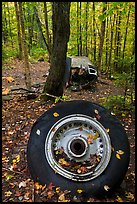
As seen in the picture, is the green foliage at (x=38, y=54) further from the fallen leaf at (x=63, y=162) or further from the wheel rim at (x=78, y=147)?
the fallen leaf at (x=63, y=162)

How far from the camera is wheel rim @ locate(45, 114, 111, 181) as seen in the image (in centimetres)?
361

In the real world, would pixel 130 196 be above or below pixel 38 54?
below

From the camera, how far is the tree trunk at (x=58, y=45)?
22.4 feet

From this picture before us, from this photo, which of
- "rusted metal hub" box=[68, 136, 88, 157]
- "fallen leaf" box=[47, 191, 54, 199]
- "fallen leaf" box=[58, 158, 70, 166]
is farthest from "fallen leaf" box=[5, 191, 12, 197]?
"rusted metal hub" box=[68, 136, 88, 157]

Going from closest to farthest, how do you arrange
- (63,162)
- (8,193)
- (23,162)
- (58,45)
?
(63,162) → (8,193) → (23,162) → (58,45)

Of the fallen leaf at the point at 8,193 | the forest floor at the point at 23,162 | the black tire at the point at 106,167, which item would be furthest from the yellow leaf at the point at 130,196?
the fallen leaf at the point at 8,193

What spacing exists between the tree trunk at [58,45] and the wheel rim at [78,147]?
355 centimetres

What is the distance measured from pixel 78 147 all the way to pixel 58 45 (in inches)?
159

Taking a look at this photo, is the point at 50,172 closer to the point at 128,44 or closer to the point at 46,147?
the point at 46,147

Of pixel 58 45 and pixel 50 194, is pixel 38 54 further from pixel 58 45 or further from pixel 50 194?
pixel 50 194

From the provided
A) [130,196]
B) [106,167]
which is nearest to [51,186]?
[106,167]

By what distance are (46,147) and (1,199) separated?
103 centimetres

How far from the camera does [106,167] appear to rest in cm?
360

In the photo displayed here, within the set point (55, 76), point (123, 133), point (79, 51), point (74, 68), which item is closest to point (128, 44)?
point (79, 51)
